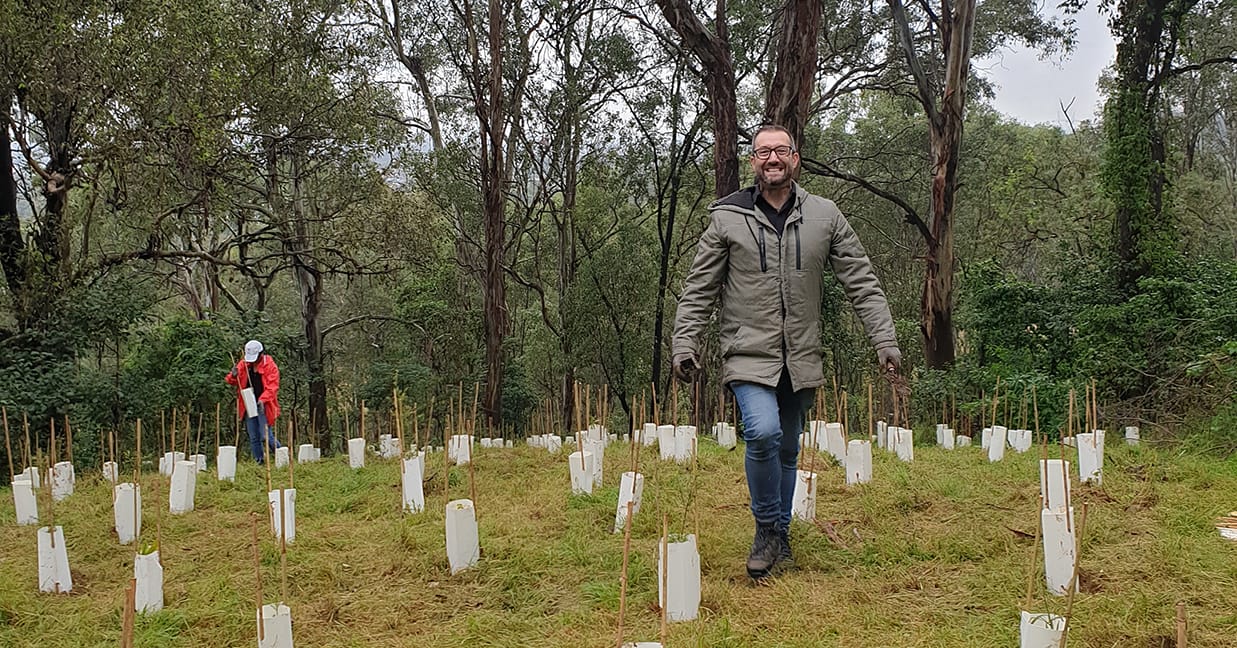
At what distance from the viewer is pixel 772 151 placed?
2955 mm

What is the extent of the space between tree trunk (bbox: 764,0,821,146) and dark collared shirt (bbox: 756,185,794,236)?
4870 mm

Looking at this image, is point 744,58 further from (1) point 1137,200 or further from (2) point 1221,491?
(2) point 1221,491

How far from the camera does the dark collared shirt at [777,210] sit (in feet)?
9.92

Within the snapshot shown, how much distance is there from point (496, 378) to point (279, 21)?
5609 mm

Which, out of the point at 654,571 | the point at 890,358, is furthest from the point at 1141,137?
the point at 654,571

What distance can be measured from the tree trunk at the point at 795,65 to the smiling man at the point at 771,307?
16.1ft

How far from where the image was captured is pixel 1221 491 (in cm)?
395

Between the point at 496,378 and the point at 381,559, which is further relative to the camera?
the point at 496,378

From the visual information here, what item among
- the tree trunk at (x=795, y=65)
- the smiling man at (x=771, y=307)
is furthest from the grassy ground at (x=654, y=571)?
the tree trunk at (x=795, y=65)

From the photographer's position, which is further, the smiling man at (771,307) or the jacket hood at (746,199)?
the jacket hood at (746,199)

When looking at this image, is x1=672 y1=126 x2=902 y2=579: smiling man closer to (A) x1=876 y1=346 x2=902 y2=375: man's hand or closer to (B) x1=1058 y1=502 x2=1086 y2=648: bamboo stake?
(A) x1=876 y1=346 x2=902 y2=375: man's hand

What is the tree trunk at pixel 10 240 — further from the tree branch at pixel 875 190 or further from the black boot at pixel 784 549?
the black boot at pixel 784 549

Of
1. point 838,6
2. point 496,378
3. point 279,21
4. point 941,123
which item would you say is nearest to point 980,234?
point 838,6

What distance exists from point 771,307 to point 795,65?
17.8 ft
